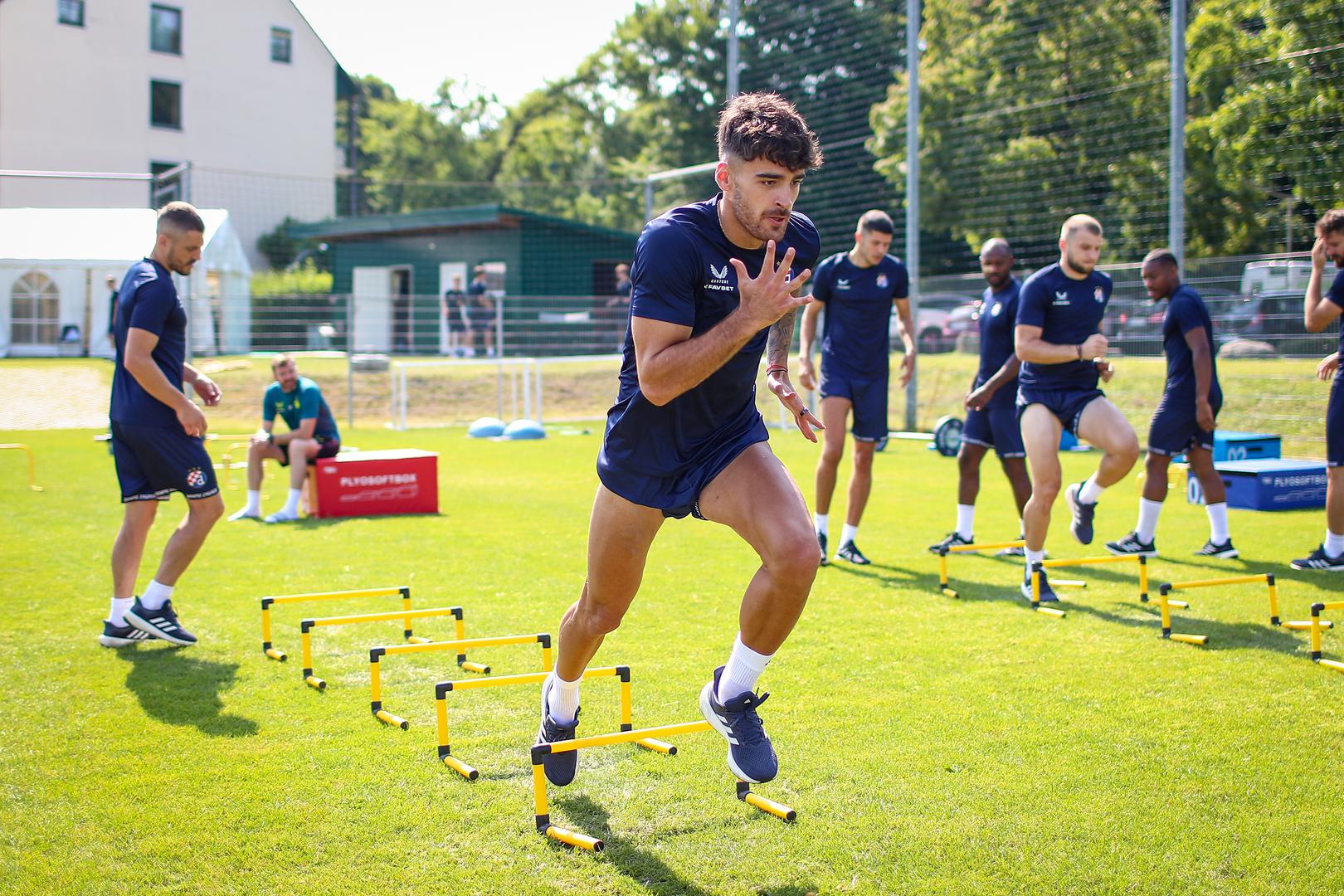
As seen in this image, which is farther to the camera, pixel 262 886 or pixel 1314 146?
pixel 1314 146

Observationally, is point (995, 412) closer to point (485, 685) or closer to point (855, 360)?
point (855, 360)

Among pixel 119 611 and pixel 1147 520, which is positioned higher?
pixel 1147 520

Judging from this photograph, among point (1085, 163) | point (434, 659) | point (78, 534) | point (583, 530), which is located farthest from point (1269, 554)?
point (1085, 163)

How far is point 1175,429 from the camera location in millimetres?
8836

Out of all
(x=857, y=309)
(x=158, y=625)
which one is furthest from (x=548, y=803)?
(x=857, y=309)

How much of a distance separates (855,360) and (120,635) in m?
5.35

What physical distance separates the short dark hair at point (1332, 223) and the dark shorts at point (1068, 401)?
204 centimetres

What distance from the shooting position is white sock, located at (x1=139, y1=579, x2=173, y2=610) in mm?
6211

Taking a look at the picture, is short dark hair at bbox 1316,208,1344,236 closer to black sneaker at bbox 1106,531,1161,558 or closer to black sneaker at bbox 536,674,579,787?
black sneaker at bbox 1106,531,1161,558

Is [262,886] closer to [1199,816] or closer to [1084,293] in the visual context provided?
[1199,816]

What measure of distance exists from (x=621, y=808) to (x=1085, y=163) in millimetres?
17948

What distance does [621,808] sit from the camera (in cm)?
396

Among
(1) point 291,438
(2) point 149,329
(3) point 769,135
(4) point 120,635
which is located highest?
(3) point 769,135

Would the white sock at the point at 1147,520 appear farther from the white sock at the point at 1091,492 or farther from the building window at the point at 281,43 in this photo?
the building window at the point at 281,43
